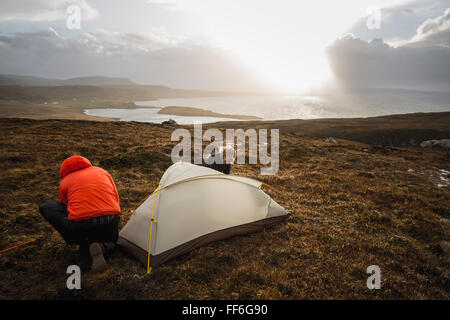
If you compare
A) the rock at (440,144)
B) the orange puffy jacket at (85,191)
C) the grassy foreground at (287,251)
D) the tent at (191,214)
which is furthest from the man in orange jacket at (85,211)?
the rock at (440,144)

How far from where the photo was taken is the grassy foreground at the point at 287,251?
16.6 ft

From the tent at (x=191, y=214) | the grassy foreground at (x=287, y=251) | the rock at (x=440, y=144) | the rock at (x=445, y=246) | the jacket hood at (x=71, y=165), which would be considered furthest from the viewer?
the rock at (x=440, y=144)

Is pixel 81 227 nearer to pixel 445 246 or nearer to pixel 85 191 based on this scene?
pixel 85 191

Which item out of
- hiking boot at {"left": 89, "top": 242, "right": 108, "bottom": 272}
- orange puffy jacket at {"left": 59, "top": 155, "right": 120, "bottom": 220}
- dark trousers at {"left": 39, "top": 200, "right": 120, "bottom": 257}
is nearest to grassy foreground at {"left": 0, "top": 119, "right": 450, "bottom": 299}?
hiking boot at {"left": 89, "top": 242, "right": 108, "bottom": 272}

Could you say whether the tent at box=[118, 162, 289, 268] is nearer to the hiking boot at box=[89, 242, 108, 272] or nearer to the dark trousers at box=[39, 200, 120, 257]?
the dark trousers at box=[39, 200, 120, 257]

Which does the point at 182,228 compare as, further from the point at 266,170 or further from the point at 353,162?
the point at 353,162

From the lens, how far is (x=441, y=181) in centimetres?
1430

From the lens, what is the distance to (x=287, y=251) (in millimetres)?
6402

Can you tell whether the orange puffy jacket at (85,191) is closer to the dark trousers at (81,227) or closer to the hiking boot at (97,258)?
the dark trousers at (81,227)

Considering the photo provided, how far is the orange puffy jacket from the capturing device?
5.31 meters

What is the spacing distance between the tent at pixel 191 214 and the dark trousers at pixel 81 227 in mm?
688

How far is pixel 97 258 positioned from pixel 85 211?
4.00 ft

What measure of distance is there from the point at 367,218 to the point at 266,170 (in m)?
7.57

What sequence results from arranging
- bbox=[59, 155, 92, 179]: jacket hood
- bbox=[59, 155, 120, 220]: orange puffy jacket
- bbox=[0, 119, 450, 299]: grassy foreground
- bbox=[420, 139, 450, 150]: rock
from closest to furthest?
1. bbox=[0, 119, 450, 299]: grassy foreground
2. bbox=[59, 155, 120, 220]: orange puffy jacket
3. bbox=[59, 155, 92, 179]: jacket hood
4. bbox=[420, 139, 450, 150]: rock
